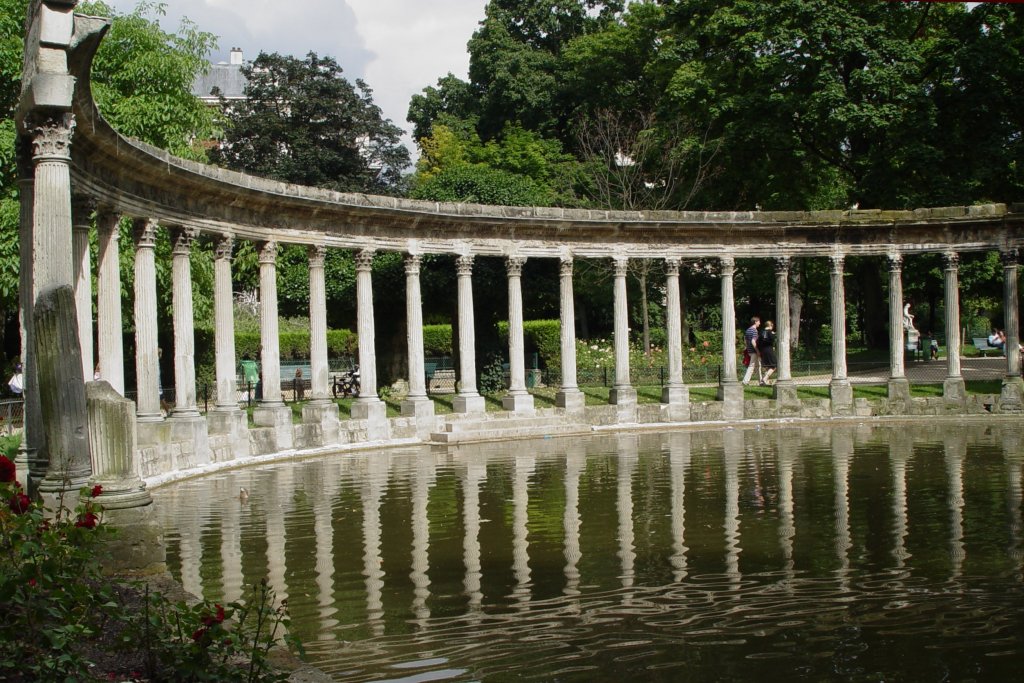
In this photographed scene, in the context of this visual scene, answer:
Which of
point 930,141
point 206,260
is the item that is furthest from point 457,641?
point 930,141

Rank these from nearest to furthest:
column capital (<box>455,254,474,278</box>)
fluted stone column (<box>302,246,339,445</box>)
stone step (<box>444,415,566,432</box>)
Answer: fluted stone column (<box>302,246,339,445</box>) < stone step (<box>444,415,566,432</box>) < column capital (<box>455,254,474,278</box>)

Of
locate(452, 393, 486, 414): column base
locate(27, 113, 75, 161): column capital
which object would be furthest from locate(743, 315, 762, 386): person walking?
locate(27, 113, 75, 161): column capital

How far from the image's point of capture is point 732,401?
34.1 meters

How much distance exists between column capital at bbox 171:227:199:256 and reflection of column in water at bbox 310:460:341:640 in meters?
6.25

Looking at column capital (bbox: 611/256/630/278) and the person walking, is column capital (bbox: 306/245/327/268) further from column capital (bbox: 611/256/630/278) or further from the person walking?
the person walking

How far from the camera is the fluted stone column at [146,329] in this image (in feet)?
74.0

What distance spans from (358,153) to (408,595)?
54867 millimetres

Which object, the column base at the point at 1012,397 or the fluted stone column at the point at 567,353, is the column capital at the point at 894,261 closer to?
the column base at the point at 1012,397

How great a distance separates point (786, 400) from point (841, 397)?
1973 millimetres

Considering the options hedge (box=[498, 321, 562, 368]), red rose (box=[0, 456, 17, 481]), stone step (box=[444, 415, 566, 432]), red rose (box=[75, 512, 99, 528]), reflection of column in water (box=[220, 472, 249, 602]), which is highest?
hedge (box=[498, 321, 562, 368])

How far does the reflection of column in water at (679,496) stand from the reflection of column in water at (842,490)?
1919mm

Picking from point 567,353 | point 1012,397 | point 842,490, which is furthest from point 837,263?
point 842,490

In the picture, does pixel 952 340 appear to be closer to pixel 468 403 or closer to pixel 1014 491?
pixel 468 403

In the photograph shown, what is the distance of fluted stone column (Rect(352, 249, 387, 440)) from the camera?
29.4 meters
